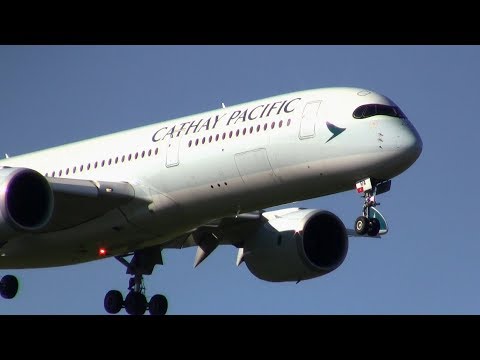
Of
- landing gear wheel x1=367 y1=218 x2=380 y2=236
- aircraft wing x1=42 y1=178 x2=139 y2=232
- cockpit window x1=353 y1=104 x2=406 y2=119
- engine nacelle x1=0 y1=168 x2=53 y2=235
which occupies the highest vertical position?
cockpit window x1=353 y1=104 x2=406 y2=119

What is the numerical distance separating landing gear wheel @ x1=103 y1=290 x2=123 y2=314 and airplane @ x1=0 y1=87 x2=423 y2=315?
4 centimetres

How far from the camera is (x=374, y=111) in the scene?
115ft

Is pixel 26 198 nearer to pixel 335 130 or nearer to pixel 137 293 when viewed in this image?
pixel 137 293

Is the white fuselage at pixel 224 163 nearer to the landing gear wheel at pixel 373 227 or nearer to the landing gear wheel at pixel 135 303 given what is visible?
the landing gear wheel at pixel 373 227

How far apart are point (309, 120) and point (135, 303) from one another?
34.2 feet

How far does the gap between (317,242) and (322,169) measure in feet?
27.8

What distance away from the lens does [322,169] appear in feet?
114

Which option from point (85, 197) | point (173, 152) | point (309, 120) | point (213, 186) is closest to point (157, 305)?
point (85, 197)

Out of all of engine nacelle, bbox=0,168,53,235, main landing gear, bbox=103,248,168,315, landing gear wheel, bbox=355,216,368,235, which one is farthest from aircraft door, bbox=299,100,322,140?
main landing gear, bbox=103,248,168,315

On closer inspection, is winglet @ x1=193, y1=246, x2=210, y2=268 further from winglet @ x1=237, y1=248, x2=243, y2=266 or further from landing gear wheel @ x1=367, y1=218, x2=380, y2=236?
landing gear wheel @ x1=367, y1=218, x2=380, y2=236


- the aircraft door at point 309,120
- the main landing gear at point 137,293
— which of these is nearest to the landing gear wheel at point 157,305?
the main landing gear at point 137,293

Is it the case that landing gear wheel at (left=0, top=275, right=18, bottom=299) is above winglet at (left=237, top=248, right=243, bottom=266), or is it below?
below

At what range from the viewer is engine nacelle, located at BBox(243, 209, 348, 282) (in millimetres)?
42562

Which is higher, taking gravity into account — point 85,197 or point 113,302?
point 85,197
